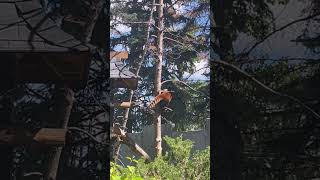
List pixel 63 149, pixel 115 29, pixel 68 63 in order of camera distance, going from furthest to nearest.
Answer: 1. pixel 115 29
2. pixel 63 149
3. pixel 68 63

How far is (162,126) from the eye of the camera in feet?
19.6

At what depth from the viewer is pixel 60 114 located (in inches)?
99.4

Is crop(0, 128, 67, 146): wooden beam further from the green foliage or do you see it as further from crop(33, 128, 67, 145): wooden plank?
the green foliage

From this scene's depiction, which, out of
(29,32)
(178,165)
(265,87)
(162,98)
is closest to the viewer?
(29,32)

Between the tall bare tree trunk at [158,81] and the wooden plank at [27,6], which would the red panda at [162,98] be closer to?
the tall bare tree trunk at [158,81]

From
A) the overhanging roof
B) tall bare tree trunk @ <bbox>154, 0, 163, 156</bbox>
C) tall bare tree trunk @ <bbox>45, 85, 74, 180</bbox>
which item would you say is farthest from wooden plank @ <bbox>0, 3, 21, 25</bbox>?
tall bare tree trunk @ <bbox>154, 0, 163, 156</bbox>

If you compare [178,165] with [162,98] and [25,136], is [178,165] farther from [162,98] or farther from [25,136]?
[25,136]

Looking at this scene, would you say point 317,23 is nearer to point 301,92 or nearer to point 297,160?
point 301,92

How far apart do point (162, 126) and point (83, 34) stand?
138 inches

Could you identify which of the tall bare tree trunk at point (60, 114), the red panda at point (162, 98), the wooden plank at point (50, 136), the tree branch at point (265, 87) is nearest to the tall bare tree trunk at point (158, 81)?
the red panda at point (162, 98)

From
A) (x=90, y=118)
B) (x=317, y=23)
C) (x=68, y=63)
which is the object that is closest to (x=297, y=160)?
(x=317, y=23)

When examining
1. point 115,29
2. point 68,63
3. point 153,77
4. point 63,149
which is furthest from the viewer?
point 153,77

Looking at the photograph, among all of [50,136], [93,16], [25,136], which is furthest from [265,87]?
[25,136]

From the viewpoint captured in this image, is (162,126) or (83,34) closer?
(83,34)
